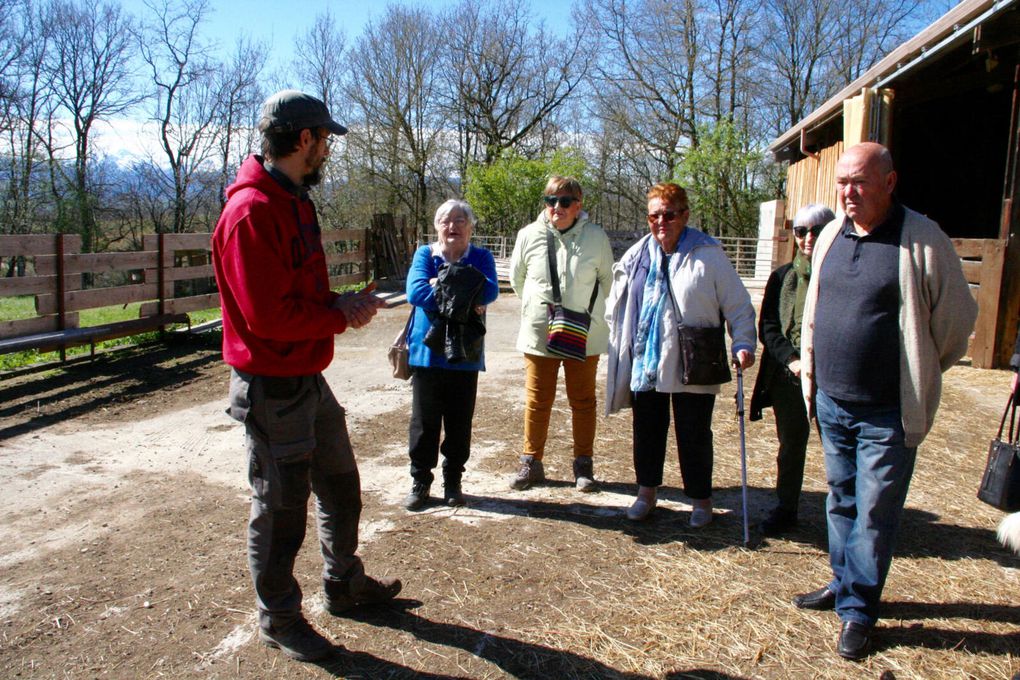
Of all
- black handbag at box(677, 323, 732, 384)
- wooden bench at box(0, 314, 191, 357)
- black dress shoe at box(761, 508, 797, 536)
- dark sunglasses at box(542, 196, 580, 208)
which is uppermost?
dark sunglasses at box(542, 196, 580, 208)

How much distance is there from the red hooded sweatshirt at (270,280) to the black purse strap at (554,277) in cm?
187

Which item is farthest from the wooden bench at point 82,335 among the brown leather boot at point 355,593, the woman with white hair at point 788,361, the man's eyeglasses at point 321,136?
the woman with white hair at point 788,361

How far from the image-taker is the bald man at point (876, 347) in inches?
102

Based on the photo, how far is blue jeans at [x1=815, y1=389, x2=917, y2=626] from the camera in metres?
2.68

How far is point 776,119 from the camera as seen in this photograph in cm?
2873

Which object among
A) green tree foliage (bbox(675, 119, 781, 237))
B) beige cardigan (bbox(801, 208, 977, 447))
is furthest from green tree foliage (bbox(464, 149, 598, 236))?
beige cardigan (bbox(801, 208, 977, 447))

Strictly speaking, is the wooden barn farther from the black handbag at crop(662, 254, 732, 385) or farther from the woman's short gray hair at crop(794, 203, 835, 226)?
the black handbag at crop(662, 254, 732, 385)

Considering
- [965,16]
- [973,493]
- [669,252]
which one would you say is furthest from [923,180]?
[669,252]

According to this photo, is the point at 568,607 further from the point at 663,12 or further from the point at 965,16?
the point at 663,12

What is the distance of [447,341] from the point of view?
397cm

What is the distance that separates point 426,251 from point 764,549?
2341mm

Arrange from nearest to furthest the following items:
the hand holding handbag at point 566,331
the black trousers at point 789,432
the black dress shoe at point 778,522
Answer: the black trousers at point 789,432
the black dress shoe at point 778,522
the hand holding handbag at point 566,331

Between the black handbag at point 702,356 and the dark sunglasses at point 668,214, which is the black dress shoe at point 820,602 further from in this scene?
the dark sunglasses at point 668,214

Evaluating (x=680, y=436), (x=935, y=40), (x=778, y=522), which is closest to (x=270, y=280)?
(x=680, y=436)
